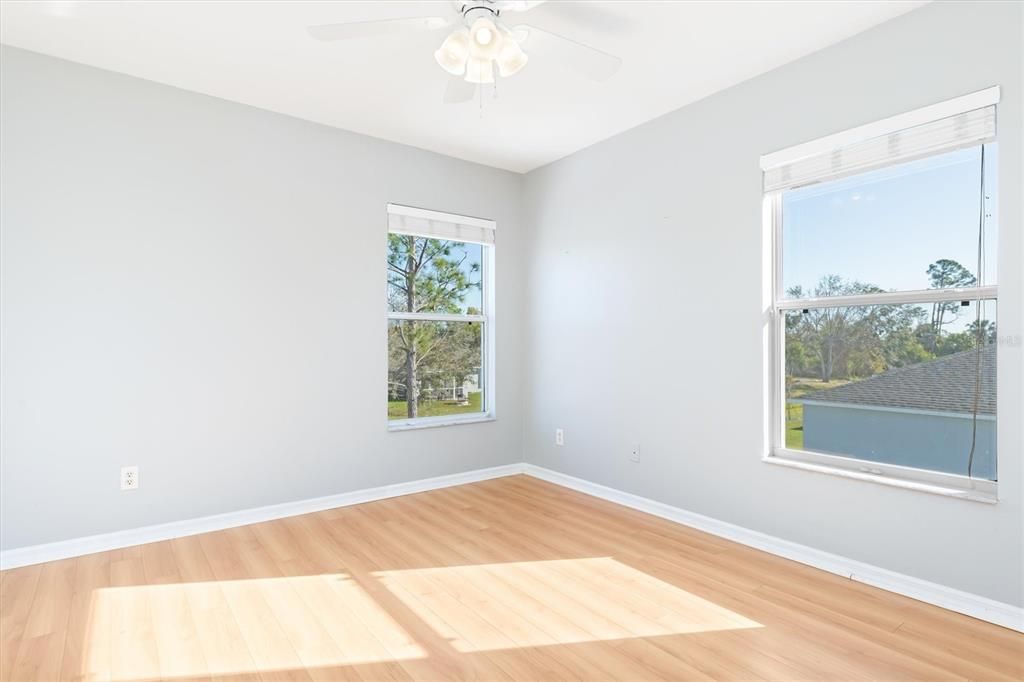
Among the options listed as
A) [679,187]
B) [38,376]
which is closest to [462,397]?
[679,187]

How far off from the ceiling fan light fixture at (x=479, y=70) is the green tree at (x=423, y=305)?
1945mm

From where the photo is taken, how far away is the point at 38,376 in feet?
8.86

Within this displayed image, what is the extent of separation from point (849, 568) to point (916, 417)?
77 centimetres

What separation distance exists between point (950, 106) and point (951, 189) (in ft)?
1.12

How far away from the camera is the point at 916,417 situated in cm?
243

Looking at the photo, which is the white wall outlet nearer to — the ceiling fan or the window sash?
the ceiling fan

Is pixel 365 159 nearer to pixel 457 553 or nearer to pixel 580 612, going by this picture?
pixel 457 553

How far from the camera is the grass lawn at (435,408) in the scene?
4012 mm

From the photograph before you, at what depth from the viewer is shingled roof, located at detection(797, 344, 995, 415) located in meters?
2.23

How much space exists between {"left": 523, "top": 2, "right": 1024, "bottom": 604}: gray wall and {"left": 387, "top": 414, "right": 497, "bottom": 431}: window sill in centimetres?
46

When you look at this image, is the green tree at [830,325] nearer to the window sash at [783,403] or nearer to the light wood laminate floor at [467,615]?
the window sash at [783,403]

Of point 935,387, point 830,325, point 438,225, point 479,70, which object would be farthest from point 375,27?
point 935,387

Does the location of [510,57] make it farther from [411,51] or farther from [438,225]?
[438,225]

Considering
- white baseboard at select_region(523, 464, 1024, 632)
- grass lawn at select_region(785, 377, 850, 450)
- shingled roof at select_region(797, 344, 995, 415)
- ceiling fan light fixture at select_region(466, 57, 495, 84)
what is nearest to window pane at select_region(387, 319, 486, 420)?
white baseboard at select_region(523, 464, 1024, 632)
